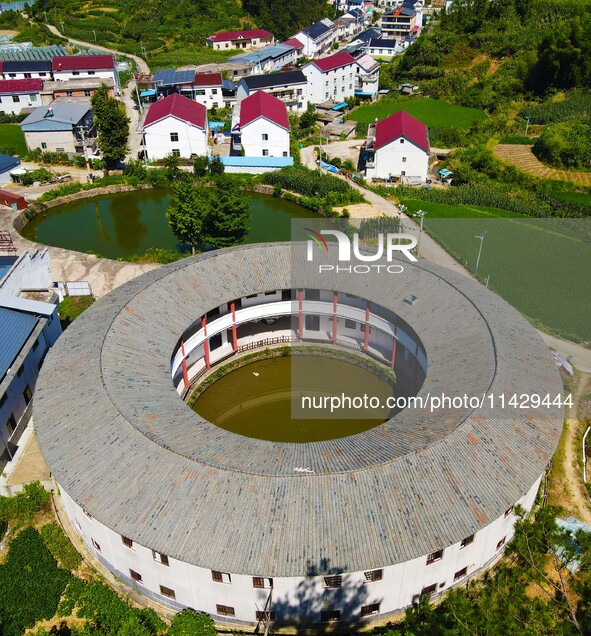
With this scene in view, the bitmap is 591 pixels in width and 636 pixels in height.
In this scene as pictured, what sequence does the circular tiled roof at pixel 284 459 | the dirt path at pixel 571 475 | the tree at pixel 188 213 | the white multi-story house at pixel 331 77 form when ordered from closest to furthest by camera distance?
1. the circular tiled roof at pixel 284 459
2. the dirt path at pixel 571 475
3. the tree at pixel 188 213
4. the white multi-story house at pixel 331 77

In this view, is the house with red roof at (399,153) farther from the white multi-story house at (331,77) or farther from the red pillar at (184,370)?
the red pillar at (184,370)

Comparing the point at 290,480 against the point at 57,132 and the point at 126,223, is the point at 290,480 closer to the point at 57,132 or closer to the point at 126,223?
the point at 126,223

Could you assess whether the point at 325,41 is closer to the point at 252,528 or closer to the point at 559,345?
the point at 559,345

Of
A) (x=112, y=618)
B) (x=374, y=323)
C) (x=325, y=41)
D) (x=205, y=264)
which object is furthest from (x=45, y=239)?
(x=325, y=41)

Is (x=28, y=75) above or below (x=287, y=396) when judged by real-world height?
above

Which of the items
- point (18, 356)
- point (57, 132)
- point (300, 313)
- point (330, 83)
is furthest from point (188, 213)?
point (330, 83)

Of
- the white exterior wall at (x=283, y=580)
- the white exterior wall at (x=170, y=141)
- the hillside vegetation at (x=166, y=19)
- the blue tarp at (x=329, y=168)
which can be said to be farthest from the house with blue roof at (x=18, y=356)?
the hillside vegetation at (x=166, y=19)

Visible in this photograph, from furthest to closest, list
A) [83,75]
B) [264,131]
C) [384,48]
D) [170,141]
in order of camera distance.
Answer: [384,48], [83,75], [170,141], [264,131]

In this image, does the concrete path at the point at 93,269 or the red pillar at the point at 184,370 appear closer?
the red pillar at the point at 184,370
